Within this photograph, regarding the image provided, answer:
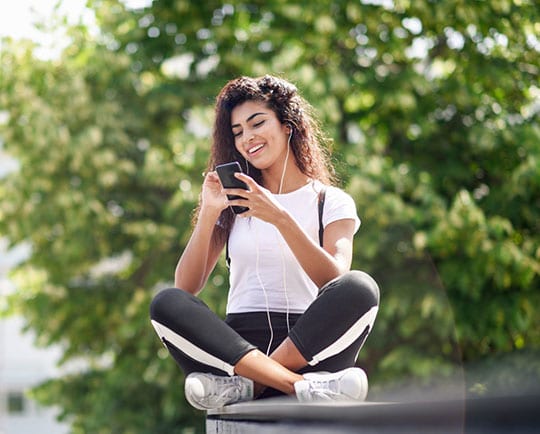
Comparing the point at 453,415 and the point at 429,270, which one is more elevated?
the point at 429,270

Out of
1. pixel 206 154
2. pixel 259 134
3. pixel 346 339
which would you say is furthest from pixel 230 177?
pixel 206 154

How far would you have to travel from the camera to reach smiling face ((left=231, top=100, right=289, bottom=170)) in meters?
2.62

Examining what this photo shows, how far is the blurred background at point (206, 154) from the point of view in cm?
736

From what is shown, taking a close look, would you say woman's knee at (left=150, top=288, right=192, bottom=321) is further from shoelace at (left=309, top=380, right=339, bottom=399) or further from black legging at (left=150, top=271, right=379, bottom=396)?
shoelace at (left=309, top=380, right=339, bottom=399)

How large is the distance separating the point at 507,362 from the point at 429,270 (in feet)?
3.34

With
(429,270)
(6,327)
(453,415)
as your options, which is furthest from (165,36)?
(6,327)

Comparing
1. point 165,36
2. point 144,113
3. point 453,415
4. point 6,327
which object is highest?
point 6,327

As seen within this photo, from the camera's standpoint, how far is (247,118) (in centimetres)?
263

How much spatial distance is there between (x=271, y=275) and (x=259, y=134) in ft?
1.33

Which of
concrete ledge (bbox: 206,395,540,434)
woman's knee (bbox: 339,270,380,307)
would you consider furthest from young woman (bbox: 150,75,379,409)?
concrete ledge (bbox: 206,395,540,434)

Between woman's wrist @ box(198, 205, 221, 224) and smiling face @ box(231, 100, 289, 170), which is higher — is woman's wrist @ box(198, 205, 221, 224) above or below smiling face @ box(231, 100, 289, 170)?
below

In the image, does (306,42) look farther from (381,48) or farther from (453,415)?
(453,415)

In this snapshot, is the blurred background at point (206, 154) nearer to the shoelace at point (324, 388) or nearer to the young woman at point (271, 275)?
the young woman at point (271, 275)

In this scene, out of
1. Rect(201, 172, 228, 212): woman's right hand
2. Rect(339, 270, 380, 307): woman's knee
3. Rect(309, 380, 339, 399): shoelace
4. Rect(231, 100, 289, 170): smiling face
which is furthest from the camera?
Rect(231, 100, 289, 170): smiling face
